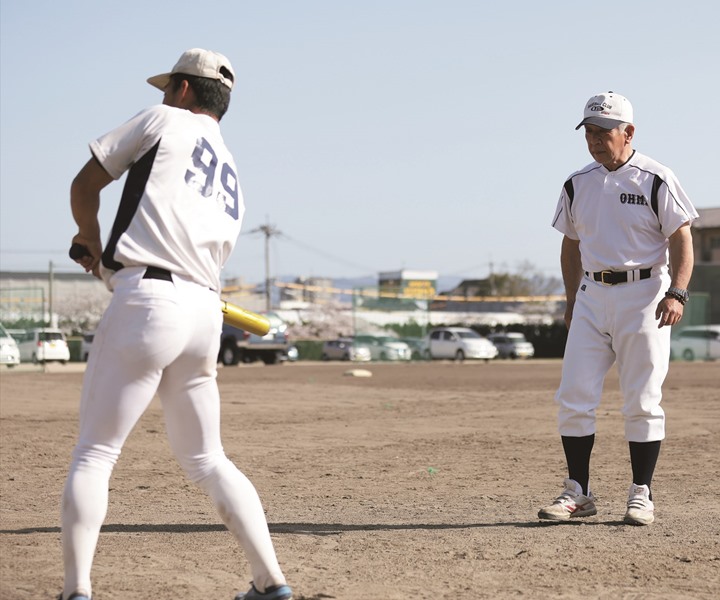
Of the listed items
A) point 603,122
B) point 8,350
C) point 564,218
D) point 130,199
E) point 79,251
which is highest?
point 603,122

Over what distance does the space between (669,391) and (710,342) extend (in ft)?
85.0

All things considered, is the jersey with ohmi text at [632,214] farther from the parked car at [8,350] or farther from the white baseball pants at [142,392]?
the parked car at [8,350]

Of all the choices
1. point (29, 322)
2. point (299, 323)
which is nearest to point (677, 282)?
point (29, 322)

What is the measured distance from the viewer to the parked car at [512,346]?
53969 millimetres

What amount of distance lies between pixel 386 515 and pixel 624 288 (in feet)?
6.11

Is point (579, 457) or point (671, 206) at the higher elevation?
point (671, 206)

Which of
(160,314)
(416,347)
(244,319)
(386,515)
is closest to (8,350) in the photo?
(416,347)

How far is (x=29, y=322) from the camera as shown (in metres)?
34.9

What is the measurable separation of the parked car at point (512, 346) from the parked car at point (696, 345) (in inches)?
441

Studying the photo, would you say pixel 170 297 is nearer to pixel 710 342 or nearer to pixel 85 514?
pixel 85 514

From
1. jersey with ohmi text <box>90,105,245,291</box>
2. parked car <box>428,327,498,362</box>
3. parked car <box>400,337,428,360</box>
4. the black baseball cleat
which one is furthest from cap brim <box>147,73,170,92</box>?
parked car <box>428,327,498,362</box>

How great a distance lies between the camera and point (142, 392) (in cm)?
367

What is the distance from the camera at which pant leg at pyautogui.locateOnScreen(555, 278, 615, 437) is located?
6.11 m

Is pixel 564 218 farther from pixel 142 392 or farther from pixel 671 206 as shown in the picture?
pixel 142 392
